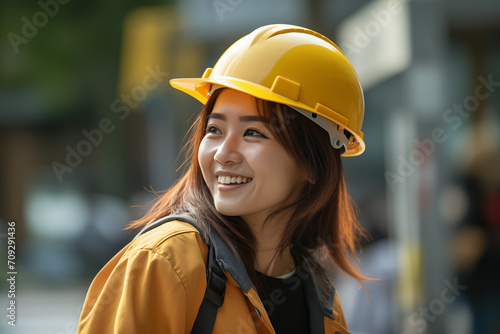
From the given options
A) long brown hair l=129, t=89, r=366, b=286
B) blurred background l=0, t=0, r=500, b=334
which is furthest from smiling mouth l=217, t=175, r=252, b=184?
blurred background l=0, t=0, r=500, b=334

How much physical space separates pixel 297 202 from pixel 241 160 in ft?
1.06

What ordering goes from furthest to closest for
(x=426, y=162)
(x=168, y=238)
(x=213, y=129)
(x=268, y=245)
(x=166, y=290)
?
(x=426, y=162) → (x=268, y=245) → (x=213, y=129) → (x=168, y=238) → (x=166, y=290)

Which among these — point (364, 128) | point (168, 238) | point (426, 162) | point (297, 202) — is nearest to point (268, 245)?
point (297, 202)

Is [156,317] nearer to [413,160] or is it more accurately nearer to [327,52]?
[327,52]

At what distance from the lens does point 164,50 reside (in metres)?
8.28

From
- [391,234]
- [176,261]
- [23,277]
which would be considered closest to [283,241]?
[176,261]

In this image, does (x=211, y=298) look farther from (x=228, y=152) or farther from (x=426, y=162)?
(x=426, y=162)

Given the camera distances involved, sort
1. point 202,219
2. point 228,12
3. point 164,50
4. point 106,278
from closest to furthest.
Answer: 1. point 106,278
2. point 202,219
3. point 228,12
4. point 164,50

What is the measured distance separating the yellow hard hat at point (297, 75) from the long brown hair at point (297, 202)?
61 millimetres

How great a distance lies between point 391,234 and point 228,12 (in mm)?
3424

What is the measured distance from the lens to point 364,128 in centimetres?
828

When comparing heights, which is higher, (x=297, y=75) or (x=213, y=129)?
(x=297, y=75)

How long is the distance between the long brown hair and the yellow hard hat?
2.4 inches

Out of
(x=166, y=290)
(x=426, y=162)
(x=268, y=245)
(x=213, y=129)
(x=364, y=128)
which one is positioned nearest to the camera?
(x=166, y=290)
